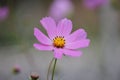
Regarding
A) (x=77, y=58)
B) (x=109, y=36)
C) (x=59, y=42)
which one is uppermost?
(x=59, y=42)

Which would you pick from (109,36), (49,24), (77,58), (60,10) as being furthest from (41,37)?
(77,58)

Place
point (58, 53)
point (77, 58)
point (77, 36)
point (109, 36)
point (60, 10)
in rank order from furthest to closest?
1. point (77, 58)
2. point (60, 10)
3. point (109, 36)
4. point (77, 36)
5. point (58, 53)

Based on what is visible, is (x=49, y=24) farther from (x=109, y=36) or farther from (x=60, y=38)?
(x=109, y=36)

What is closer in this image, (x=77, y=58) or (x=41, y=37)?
(x=41, y=37)

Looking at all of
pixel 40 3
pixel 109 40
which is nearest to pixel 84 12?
pixel 40 3

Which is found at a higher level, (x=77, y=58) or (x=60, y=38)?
(x=60, y=38)

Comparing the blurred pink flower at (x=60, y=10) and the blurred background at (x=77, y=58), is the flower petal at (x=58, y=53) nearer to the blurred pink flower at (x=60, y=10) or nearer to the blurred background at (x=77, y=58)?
the blurred background at (x=77, y=58)

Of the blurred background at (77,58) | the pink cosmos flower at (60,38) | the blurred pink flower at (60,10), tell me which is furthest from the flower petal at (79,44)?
the blurred pink flower at (60,10)
